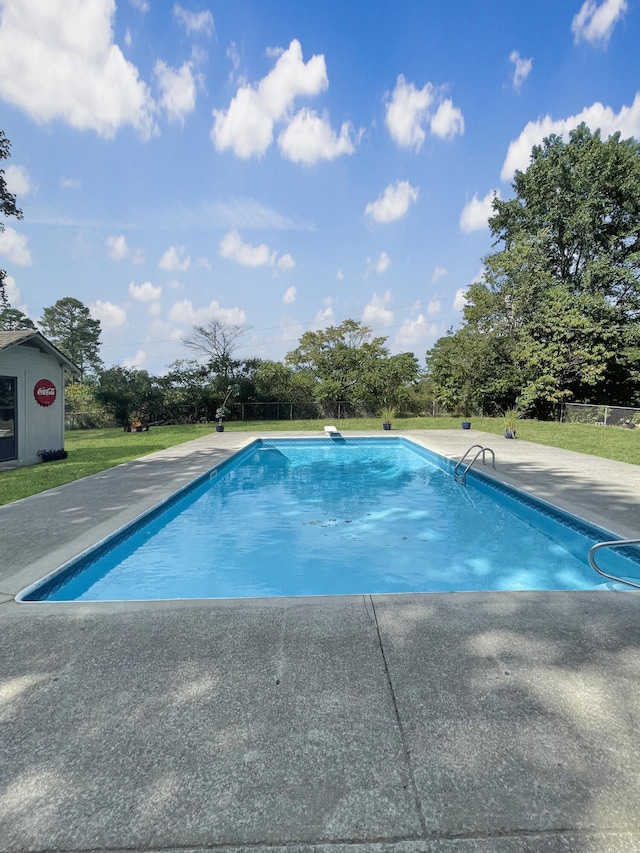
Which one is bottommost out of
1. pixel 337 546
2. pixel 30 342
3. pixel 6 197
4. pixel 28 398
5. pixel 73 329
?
pixel 337 546

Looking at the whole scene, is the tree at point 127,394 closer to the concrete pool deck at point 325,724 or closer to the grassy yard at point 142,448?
the grassy yard at point 142,448

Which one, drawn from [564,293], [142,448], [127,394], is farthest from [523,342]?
[127,394]

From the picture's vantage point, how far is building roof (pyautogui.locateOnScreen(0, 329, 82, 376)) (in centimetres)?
882

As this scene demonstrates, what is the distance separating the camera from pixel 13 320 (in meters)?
36.6

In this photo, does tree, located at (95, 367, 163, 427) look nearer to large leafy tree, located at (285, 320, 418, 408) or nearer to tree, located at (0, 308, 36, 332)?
large leafy tree, located at (285, 320, 418, 408)

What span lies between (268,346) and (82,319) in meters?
23.5

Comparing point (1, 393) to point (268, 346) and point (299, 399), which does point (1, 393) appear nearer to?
point (299, 399)

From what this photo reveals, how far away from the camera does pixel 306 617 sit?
2.59 meters

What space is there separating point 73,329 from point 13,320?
4446mm

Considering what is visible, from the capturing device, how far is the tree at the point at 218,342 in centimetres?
2405

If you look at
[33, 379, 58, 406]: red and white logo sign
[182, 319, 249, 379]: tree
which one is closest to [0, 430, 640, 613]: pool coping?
[33, 379, 58, 406]: red and white logo sign

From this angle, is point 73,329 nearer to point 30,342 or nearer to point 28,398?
point 30,342

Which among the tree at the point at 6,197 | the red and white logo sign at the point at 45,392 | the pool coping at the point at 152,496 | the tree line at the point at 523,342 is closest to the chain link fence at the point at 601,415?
the tree line at the point at 523,342

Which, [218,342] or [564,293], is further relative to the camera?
[218,342]
